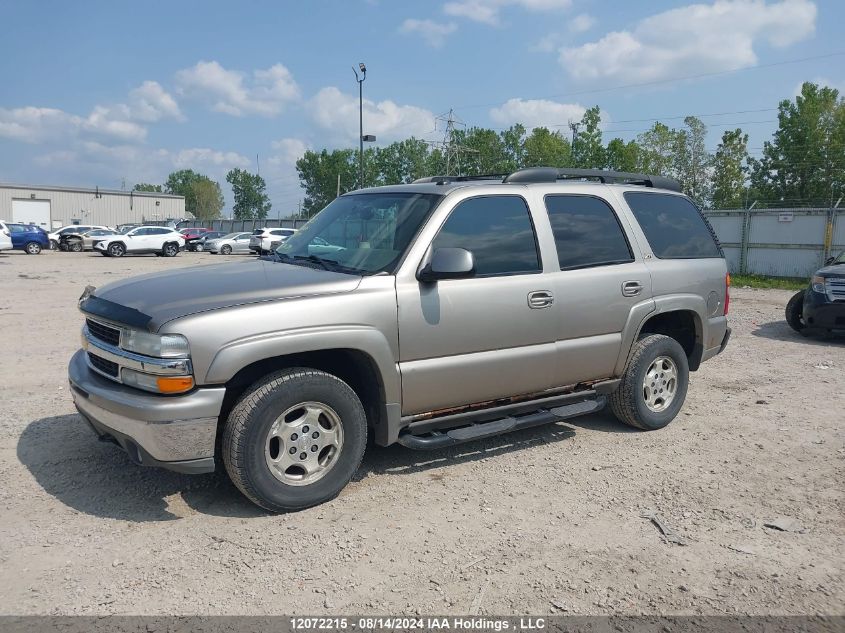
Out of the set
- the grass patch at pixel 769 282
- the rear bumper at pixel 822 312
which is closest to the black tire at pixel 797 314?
the rear bumper at pixel 822 312

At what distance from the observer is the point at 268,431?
148 inches

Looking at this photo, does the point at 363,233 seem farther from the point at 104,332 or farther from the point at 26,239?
the point at 26,239

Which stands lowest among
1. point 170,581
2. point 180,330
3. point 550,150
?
point 170,581

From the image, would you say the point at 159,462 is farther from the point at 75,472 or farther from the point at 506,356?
the point at 506,356

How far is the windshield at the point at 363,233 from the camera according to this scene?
14.4ft

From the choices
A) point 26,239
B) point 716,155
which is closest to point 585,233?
point 26,239

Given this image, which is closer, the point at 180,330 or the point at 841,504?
the point at 180,330

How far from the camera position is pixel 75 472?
448 cm

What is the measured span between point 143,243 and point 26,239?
554 centimetres

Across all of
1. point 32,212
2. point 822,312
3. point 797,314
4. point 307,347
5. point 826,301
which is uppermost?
point 32,212

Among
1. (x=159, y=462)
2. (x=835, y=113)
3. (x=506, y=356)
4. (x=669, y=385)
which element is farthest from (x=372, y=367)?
(x=835, y=113)

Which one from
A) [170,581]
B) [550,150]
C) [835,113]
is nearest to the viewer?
[170,581]

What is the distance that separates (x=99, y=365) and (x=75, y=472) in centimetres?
89

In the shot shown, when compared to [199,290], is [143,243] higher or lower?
higher
